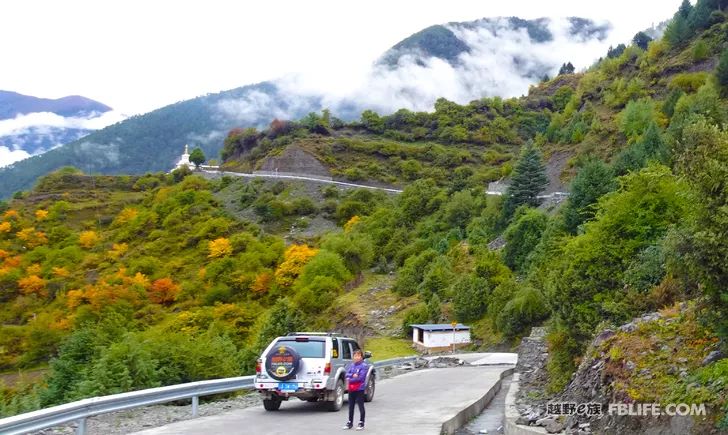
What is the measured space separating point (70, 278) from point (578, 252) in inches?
3092

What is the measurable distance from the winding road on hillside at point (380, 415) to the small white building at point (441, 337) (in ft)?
75.2

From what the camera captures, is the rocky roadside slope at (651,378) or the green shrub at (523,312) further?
the green shrub at (523,312)

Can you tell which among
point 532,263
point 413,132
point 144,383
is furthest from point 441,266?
point 413,132

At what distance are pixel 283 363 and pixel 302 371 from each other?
0.46 m

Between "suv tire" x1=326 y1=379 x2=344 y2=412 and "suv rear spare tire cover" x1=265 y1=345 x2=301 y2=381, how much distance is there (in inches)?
51.5

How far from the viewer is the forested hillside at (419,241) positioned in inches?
513

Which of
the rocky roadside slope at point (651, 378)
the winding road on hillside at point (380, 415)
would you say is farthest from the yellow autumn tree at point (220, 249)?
the rocky roadside slope at point (651, 378)

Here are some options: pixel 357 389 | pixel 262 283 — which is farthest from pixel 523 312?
pixel 262 283

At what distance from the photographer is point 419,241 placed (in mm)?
73188

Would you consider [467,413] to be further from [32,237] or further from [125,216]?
[125,216]

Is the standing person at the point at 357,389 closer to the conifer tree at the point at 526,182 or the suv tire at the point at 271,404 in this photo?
the suv tire at the point at 271,404

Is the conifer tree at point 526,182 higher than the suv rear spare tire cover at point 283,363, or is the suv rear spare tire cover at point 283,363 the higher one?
the conifer tree at point 526,182

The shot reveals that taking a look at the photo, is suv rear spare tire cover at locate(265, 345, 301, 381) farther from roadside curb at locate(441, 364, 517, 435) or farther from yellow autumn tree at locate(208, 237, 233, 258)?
yellow autumn tree at locate(208, 237, 233, 258)

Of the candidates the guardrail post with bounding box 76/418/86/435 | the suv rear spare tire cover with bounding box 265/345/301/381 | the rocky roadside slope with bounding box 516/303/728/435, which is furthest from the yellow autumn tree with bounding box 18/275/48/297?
the rocky roadside slope with bounding box 516/303/728/435
